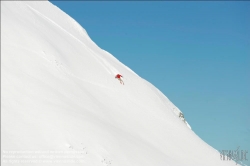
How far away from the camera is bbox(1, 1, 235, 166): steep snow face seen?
13.8 metres

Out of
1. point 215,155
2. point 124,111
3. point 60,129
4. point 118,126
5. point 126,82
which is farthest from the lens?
point 215,155

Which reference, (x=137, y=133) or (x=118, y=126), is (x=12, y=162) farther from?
(x=137, y=133)

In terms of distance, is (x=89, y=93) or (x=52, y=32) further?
(x=52, y=32)

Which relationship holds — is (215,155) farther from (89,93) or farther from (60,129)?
(60,129)

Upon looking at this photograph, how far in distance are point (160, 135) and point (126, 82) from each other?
231 inches

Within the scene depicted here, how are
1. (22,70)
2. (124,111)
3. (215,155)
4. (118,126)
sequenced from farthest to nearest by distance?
(215,155)
(124,111)
(118,126)
(22,70)

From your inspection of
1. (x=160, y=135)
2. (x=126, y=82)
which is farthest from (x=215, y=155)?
(x=126, y=82)

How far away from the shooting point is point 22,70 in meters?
16.0

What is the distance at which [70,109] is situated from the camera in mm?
16297

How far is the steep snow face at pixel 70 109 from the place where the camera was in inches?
544

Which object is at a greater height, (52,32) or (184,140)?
(52,32)

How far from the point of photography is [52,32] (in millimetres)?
22641

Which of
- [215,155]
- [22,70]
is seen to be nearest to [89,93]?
[22,70]

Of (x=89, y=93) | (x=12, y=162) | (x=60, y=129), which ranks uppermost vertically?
(x=89, y=93)
